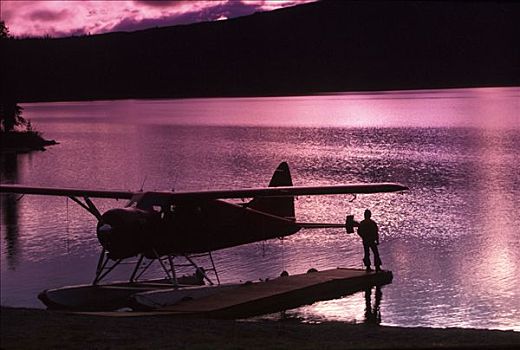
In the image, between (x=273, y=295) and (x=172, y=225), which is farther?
(x=172, y=225)

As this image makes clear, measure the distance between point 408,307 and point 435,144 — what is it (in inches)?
3465

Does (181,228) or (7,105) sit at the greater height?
(7,105)

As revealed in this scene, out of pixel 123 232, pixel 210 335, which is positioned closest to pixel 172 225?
pixel 123 232

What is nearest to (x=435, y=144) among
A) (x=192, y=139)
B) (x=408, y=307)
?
(x=192, y=139)

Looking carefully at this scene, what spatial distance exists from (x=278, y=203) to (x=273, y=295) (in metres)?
5.84

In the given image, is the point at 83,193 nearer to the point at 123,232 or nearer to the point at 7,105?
the point at 123,232

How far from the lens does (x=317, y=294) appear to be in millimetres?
21016

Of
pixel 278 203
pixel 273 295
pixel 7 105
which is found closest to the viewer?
pixel 273 295

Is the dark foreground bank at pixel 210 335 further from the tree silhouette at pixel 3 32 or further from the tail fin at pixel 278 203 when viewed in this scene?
the tree silhouette at pixel 3 32

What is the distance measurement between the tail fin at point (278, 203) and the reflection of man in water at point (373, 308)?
3.64 m

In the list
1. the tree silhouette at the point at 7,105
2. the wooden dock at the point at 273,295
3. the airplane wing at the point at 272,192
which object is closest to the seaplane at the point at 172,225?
the airplane wing at the point at 272,192

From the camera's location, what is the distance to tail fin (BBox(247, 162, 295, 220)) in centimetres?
2428

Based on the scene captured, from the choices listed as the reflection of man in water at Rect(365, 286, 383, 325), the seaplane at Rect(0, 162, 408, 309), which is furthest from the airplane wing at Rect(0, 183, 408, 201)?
the reflection of man in water at Rect(365, 286, 383, 325)

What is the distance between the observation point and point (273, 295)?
19406 millimetres
